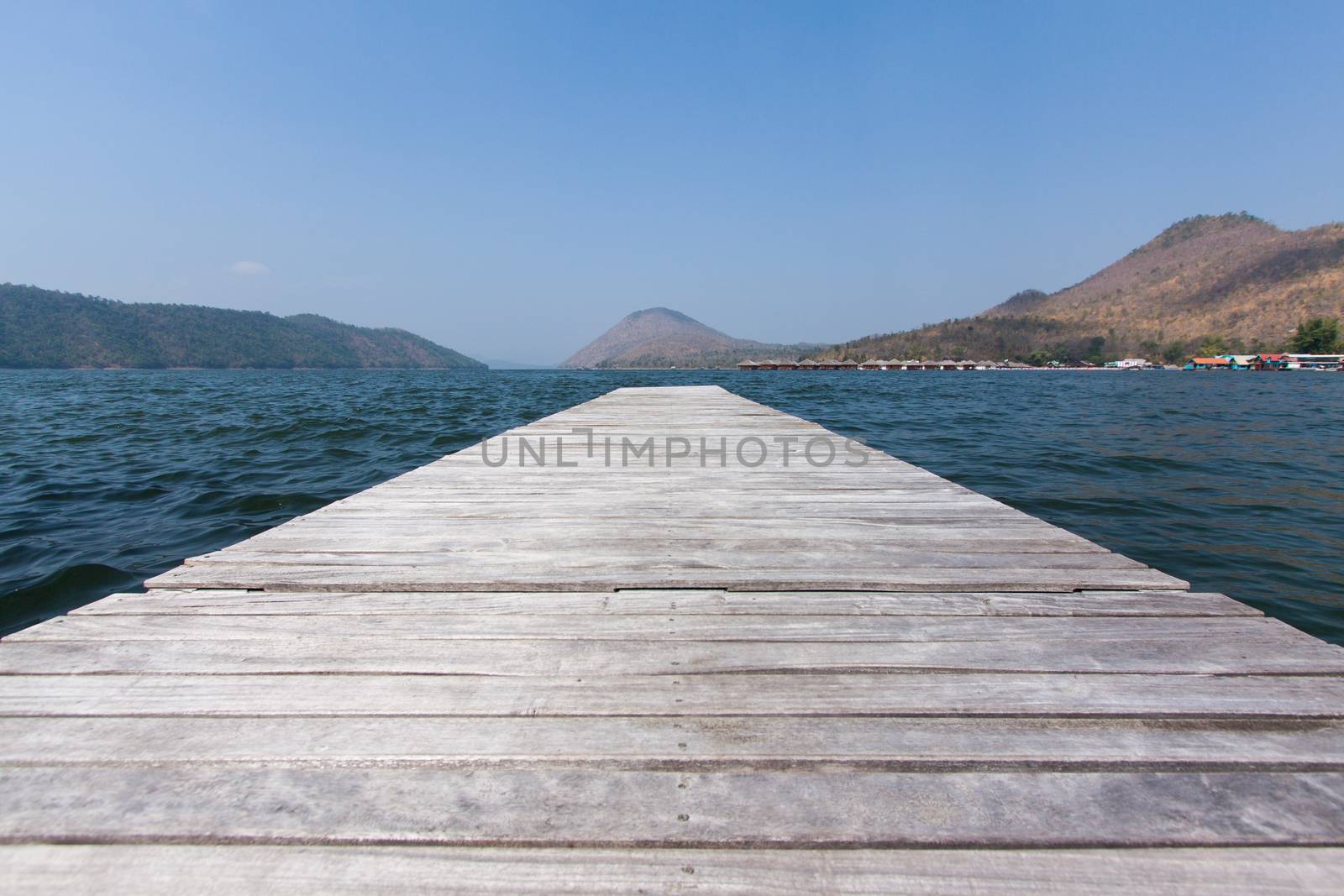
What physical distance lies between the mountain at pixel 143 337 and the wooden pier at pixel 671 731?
12537cm

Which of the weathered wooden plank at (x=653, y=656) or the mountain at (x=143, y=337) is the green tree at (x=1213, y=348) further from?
the mountain at (x=143, y=337)

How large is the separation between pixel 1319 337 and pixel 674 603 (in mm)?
92481

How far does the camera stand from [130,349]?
94.4 metres

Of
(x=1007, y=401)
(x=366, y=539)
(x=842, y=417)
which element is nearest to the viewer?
(x=366, y=539)

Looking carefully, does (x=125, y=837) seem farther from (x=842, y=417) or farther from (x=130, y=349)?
(x=130, y=349)

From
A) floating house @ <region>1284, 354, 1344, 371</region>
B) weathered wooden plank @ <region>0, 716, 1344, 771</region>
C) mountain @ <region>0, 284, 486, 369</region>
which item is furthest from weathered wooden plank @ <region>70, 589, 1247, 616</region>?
mountain @ <region>0, 284, 486, 369</region>

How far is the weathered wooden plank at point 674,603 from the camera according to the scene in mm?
1972

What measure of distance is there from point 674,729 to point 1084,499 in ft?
20.6

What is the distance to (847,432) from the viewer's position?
11.3m

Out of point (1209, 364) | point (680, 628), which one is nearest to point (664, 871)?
point (680, 628)

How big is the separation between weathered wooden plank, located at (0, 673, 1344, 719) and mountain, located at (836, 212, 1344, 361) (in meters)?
101

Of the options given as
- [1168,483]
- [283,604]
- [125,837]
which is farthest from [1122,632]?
[1168,483]

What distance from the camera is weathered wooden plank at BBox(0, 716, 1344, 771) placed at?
1.25m

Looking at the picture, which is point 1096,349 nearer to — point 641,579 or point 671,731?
point 641,579
